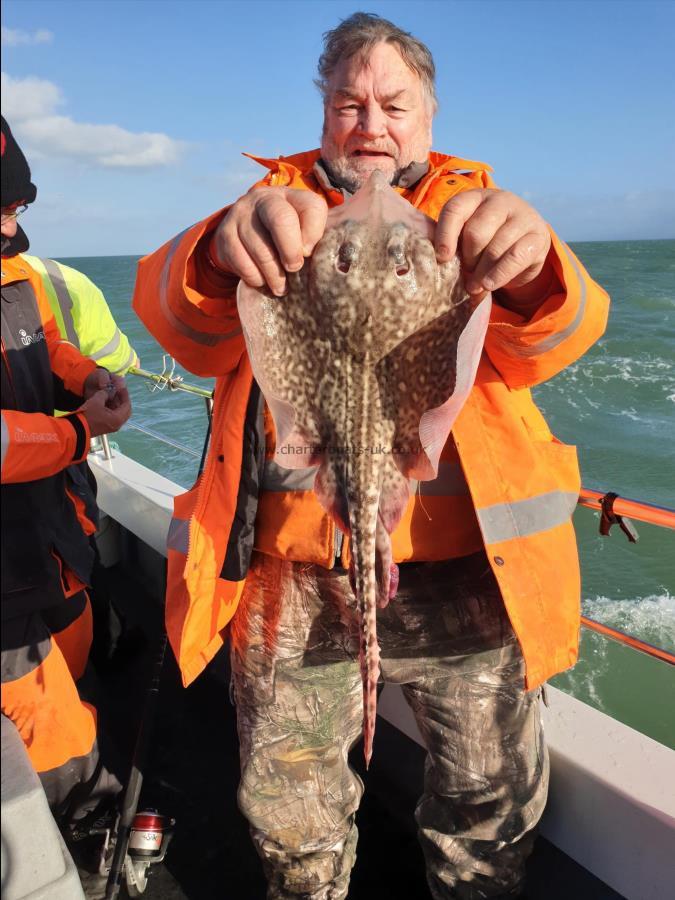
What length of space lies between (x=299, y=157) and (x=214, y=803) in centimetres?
303

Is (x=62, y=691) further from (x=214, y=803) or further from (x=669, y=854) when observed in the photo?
(x=669, y=854)

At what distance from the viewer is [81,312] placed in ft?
15.3

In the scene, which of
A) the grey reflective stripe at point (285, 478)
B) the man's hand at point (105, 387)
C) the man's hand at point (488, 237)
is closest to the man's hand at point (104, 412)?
the man's hand at point (105, 387)

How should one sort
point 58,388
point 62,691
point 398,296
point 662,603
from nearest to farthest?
point 398,296 < point 62,691 < point 58,388 < point 662,603

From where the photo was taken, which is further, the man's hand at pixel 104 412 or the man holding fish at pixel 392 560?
the man's hand at pixel 104 412

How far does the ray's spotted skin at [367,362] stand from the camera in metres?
1.44

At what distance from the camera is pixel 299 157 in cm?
223

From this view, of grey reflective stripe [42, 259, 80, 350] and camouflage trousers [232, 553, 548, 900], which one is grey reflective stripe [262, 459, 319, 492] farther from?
grey reflective stripe [42, 259, 80, 350]

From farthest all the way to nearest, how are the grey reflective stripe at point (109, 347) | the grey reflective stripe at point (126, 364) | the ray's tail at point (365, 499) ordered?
the grey reflective stripe at point (126, 364), the grey reflective stripe at point (109, 347), the ray's tail at point (365, 499)

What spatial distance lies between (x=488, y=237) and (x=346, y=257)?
12.7 inches

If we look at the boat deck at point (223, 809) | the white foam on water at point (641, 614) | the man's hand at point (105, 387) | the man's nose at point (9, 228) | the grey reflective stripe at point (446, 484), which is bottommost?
the white foam on water at point (641, 614)

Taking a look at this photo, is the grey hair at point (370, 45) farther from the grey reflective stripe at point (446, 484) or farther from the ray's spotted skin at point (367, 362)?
the grey reflective stripe at point (446, 484)

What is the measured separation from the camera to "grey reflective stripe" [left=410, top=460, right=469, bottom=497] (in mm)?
2043

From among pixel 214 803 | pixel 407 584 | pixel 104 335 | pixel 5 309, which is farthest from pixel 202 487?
pixel 104 335
